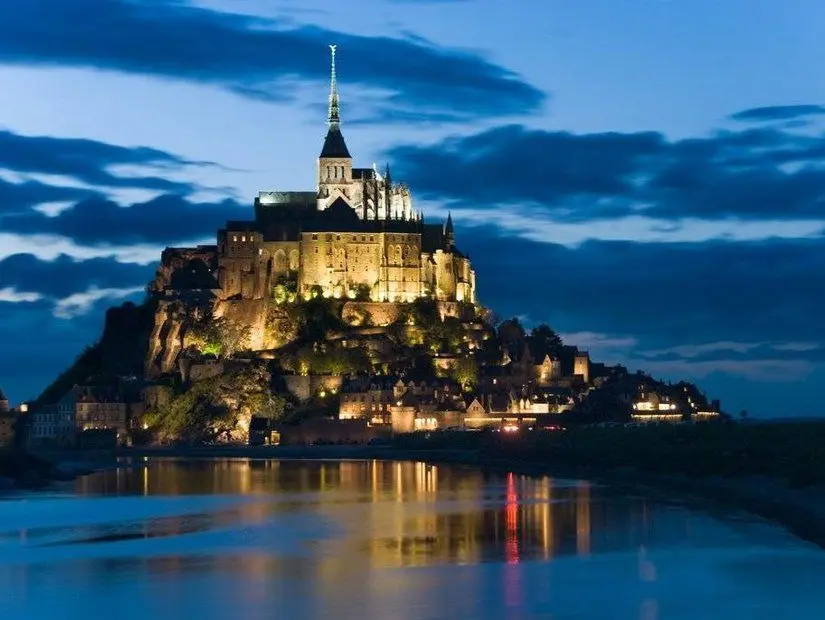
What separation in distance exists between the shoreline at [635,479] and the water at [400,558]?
3.93 ft

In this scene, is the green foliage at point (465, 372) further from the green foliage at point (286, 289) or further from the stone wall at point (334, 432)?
the green foliage at point (286, 289)

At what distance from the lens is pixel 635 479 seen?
59969mm

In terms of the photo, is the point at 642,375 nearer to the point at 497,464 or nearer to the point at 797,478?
the point at 497,464

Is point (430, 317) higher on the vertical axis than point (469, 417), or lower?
higher

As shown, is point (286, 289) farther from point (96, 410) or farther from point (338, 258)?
point (96, 410)

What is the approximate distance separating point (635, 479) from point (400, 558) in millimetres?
26021

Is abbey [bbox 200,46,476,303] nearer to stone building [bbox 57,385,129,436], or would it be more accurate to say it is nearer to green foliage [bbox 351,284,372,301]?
green foliage [bbox 351,284,372,301]

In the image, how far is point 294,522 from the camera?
4566 cm

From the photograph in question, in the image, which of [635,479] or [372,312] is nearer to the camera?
[635,479]

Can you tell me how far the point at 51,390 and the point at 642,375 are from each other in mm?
42859

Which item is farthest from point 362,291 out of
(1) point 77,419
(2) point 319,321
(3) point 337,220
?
(1) point 77,419

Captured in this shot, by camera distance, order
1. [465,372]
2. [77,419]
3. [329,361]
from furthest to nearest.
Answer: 1. [465,372]
2. [329,361]
3. [77,419]

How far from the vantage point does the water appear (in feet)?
93.1

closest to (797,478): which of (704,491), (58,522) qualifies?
(704,491)
